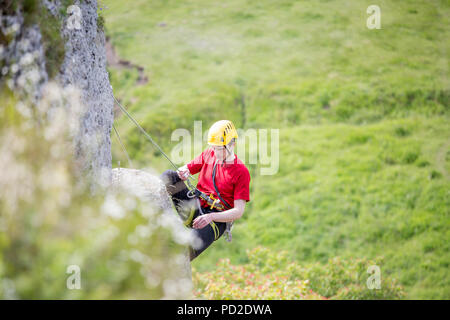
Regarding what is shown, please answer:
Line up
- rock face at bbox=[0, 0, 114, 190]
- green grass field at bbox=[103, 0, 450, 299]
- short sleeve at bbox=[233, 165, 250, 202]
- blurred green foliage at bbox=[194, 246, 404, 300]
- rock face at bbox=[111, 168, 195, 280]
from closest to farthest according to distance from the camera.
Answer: rock face at bbox=[0, 0, 114, 190]
rock face at bbox=[111, 168, 195, 280]
short sleeve at bbox=[233, 165, 250, 202]
blurred green foliage at bbox=[194, 246, 404, 300]
green grass field at bbox=[103, 0, 450, 299]

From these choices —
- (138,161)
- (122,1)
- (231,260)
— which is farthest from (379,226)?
(122,1)

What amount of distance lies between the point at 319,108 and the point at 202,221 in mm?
22176

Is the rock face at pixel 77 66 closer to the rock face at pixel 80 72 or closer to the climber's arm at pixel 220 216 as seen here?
the rock face at pixel 80 72

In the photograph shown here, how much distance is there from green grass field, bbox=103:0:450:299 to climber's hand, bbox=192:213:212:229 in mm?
13185

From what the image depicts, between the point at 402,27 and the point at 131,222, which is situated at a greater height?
the point at 402,27

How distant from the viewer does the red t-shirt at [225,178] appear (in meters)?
6.76

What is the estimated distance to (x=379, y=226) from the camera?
20.9 meters

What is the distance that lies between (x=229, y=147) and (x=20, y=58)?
3.69m

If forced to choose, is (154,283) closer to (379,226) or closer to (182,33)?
(379,226)

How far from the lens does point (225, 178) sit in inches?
272

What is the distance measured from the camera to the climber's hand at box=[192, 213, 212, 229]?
648cm

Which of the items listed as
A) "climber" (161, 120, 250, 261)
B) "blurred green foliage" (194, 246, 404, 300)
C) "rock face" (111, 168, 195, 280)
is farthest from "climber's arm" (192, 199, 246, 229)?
"blurred green foliage" (194, 246, 404, 300)

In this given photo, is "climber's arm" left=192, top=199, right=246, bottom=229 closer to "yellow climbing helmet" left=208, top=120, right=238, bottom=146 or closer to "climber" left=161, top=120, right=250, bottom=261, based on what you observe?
"climber" left=161, top=120, right=250, bottom=261
